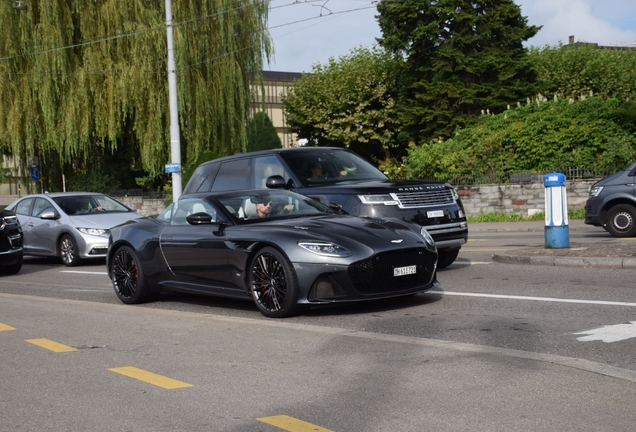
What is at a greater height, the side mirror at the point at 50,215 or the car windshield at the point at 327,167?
the car windshield at the point at 327,167

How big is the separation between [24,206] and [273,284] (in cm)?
1204

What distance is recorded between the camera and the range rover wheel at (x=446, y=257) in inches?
511

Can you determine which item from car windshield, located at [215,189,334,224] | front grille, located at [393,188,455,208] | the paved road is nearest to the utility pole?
Answer: front grille, located at [393,188,455,208]

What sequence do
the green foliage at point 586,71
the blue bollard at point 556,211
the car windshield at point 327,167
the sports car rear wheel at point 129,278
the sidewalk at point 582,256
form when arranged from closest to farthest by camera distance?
the sports car rear wheel at point 129,278 → the sidewalk at point 582,256 → the car windshield at point 327,167 → the blue bollard at point 556,211 → the green foliage at point 586,71

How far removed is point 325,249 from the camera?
888 centimetres

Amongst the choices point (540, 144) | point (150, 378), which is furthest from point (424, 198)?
point (540, 144)

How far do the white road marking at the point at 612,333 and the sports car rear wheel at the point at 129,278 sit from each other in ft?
18.0

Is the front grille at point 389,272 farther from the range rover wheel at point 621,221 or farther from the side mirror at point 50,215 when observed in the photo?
the side mirror at point 50,215

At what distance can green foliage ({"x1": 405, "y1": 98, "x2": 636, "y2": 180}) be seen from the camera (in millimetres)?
27016

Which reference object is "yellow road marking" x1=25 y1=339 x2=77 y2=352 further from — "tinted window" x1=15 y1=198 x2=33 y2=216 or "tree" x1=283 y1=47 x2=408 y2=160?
"tree" x1=283 y1=47 x2=408 y2=160

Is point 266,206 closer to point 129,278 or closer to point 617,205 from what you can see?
point 129,278

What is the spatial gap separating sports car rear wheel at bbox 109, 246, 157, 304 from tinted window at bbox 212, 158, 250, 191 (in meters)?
2.59

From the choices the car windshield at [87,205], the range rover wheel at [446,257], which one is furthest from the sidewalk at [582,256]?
the car windshield at [87,205]

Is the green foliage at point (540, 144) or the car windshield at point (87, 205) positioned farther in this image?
the green foliage at point (540, 144)
